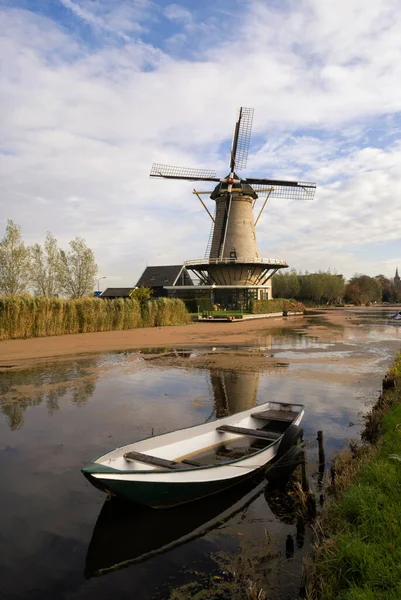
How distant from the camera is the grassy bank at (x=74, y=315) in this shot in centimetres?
2428

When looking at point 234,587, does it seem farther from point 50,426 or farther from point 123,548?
point 50,426

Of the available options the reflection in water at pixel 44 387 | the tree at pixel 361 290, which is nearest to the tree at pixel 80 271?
the reflection in water at pixel 44 387

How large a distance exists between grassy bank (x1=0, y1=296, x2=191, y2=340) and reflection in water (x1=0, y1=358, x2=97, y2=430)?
28.9 ft

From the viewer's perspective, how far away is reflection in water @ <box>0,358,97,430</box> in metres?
10.7

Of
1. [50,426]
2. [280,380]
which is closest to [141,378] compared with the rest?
[280,380]

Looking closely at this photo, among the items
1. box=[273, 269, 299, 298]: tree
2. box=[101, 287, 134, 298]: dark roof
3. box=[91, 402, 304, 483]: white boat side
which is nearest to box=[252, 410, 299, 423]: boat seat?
box=[91, 402, 304, 483]: white boat side

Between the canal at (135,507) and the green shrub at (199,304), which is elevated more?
the green shrub at (199,304)

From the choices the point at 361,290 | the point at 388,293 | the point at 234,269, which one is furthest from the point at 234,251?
the point at 388,293

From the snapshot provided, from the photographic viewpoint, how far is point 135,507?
5.77 m

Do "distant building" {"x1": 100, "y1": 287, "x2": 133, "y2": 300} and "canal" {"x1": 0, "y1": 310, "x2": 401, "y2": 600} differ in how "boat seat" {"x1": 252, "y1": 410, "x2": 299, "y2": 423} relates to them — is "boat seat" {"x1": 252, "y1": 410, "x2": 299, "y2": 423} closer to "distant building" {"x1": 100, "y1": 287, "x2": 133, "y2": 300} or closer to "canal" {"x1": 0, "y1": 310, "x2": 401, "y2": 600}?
"canal" {"x1": 0, "y1": 310, "x2": 401, "y2": 600}

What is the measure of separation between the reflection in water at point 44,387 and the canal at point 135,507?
0.17ft

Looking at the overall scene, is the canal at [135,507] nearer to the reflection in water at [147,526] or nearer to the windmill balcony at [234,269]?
the reflection in water at [147,526]

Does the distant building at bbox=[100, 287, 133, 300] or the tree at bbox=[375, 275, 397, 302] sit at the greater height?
the tree at bbox=[375, 275, 397, 302]

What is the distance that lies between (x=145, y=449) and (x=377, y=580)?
3.40 m
